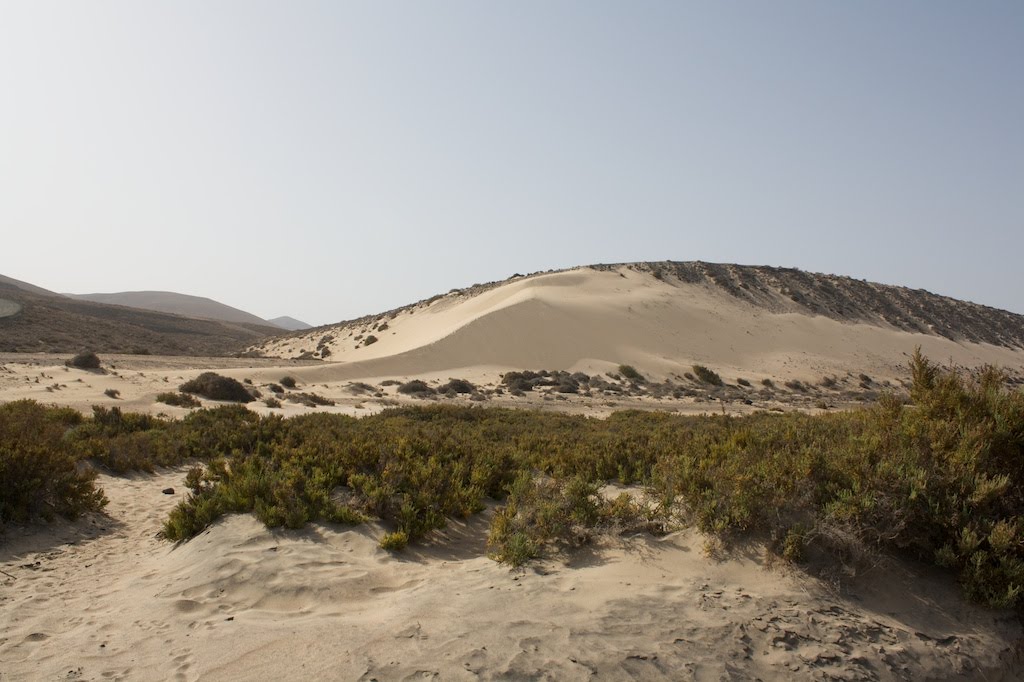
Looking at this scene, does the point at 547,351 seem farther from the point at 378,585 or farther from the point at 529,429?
the point at 378,585

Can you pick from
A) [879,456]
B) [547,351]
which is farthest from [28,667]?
[547,351]

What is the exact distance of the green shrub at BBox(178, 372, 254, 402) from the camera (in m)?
19.1

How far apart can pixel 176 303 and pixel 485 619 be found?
19260 centimetres

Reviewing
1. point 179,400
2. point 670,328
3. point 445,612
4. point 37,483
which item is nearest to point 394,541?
point 445,612

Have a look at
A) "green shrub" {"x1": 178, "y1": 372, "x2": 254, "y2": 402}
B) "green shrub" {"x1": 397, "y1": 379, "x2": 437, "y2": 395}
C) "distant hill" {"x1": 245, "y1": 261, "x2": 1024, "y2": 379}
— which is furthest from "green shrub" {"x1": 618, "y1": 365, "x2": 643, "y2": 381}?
"green shrub" {"x1": 178, "y1": 372, "x2": 254, "y2": 402}

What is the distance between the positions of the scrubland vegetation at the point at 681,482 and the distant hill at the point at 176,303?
158m

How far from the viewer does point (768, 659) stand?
387cm

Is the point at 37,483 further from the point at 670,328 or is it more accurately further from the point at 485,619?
the point at 670,328

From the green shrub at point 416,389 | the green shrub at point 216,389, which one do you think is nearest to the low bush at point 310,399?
the green shrub at point 216,389

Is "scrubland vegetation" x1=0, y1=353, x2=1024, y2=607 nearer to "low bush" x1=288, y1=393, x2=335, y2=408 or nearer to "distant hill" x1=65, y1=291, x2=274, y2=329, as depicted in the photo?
"low bush" x1=288, y1=393, x2=335, y2=408

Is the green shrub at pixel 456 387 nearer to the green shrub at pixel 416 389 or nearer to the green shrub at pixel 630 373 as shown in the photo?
the green shrub at pixel 416 389

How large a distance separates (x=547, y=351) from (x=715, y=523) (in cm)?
3047

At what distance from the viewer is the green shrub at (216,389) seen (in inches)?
754

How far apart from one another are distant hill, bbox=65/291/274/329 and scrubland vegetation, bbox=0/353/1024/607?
15839 cm
